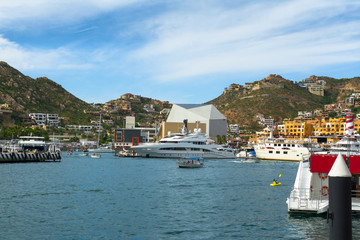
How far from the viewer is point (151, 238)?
20.1 meters

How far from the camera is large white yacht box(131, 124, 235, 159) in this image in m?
110

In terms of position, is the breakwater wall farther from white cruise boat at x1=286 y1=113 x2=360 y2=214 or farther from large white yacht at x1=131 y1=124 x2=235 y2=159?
white cruise boat at x1=286 y1=113 x2=360 y2=214

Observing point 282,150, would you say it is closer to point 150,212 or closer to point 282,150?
point 282,150

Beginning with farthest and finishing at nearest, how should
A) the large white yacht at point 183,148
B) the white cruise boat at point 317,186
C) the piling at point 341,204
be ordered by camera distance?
the large white yacht at point 183,148
the white cruise boat at point 317,186
the piling at point 341,204

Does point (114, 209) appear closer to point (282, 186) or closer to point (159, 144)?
point (282, 186)

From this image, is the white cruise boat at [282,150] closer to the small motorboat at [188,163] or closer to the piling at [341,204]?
the small motorboat at [188,163]

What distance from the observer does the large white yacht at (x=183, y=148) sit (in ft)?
361

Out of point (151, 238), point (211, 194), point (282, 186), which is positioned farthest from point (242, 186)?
point (151, 238)

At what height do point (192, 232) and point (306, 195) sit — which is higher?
point (306, 195)

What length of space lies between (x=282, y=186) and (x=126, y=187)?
16705mm

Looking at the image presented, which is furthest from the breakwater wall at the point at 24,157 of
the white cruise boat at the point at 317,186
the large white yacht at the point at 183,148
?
the white cruise boat at the point at 317,186

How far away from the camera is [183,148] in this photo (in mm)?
110875

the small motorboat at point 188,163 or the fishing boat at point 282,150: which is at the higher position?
the fishing boat at point 282,150

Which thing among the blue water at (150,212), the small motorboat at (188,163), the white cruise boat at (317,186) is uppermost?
the white cruise boat at (317,186)
